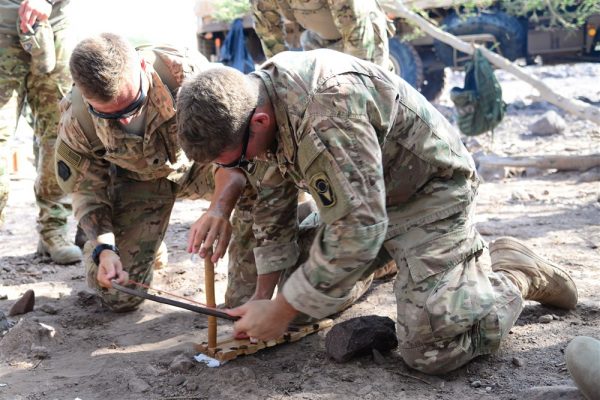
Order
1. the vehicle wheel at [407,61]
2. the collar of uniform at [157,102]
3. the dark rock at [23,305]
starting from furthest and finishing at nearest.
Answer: the vehicle wheel at [407,61]
the dark rock at [23,305]
the collar of uniform at [157,102]

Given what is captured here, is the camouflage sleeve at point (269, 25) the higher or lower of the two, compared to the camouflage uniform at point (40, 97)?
higher

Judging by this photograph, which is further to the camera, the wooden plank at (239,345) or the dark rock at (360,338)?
the wooden plank at (239,345)

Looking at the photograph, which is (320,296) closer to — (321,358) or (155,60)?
(321,358)

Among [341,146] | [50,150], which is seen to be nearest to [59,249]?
[50,150]

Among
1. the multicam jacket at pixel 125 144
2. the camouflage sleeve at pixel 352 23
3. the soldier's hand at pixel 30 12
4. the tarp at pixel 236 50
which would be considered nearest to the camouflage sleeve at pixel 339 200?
the multicam jacket at pixel 125 144

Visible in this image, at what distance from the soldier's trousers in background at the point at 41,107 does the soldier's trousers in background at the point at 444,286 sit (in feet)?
8.99

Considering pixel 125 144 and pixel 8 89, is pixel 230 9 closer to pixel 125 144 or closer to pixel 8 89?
pixel 8 89

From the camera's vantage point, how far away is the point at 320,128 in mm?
2318

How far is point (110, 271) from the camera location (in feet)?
10.3

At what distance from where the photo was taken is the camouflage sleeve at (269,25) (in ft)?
17.3

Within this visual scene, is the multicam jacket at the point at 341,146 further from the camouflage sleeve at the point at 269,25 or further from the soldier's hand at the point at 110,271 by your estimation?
the camouflage sleeve at the point at 269,25

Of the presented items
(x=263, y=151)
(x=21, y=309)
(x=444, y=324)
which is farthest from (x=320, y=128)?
(x=21, y=309)

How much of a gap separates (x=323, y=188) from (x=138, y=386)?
3.81 feet

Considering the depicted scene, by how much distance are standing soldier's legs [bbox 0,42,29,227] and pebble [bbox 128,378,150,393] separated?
215 cm
